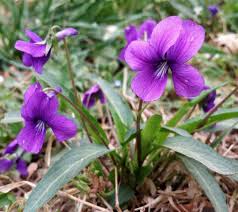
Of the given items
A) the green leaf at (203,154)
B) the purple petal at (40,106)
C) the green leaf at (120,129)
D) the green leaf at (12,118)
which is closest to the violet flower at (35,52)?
the purple petal at (40,106)

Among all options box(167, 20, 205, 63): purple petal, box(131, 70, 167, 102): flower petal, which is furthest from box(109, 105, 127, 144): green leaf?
box(167, 20, 205, 63): purple petal

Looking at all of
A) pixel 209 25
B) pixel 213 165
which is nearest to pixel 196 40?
pixel 213 165

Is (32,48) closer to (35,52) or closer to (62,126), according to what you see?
(35,52)

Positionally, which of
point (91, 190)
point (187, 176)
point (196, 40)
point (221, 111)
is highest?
point (196, 40)

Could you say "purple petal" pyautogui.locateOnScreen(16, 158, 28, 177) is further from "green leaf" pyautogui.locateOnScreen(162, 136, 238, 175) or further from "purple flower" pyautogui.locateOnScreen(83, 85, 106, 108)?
"green leaf" pyautogui.locateOnScreen(162, 136, 238, 175)

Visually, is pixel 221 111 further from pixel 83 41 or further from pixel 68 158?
pixel 83 41

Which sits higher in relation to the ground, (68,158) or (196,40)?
(196,40)
